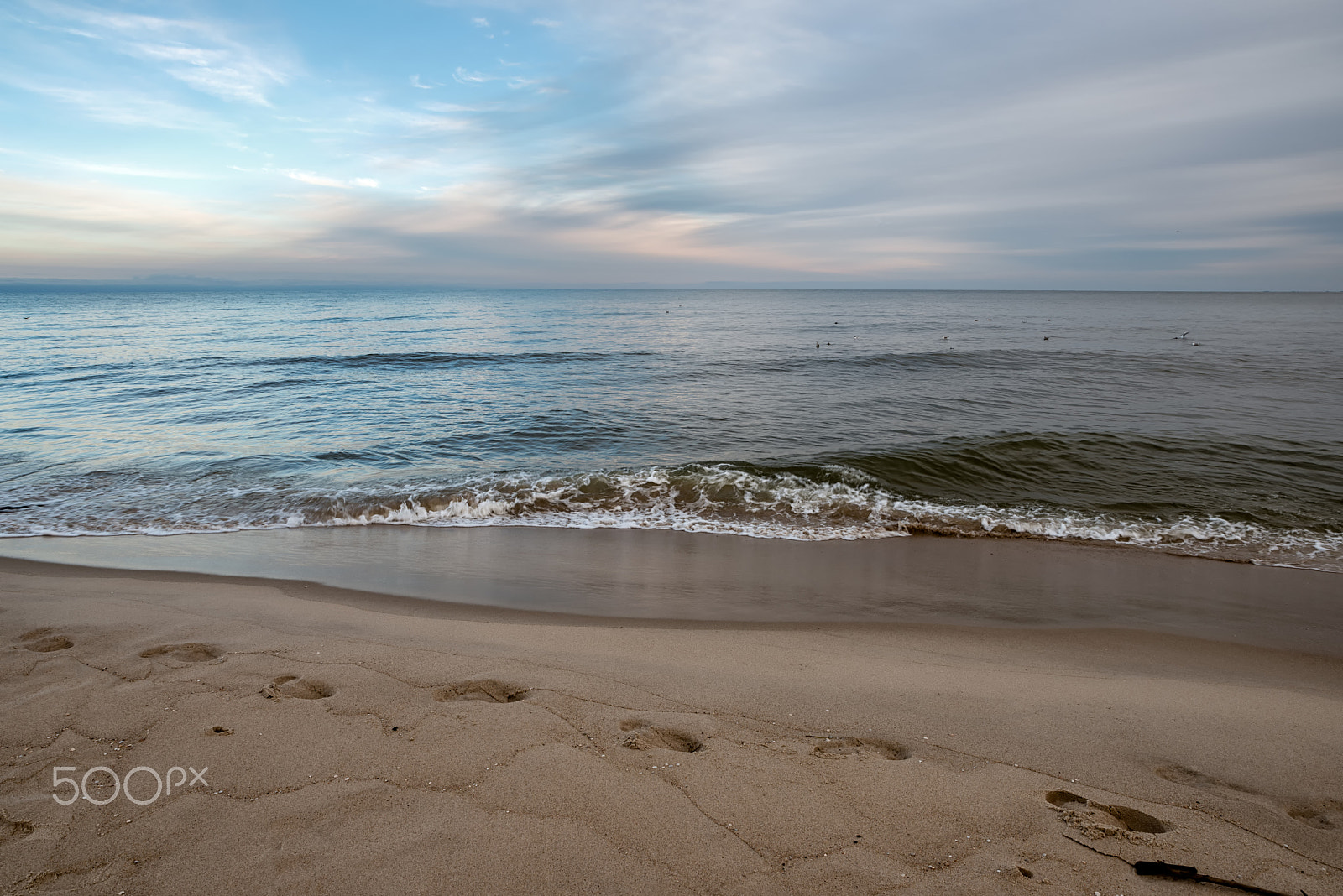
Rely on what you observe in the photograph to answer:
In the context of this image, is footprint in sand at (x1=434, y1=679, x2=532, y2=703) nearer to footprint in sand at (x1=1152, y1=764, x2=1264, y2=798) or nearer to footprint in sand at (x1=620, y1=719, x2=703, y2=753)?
footprint in sand at (x1=620, y1=719, x2=703, y2=753)

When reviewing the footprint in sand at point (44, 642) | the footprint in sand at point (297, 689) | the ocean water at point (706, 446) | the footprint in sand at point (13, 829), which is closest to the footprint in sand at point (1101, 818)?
the footprint in sand at point (297, 689)

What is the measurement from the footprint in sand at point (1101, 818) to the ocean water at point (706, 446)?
206 inches

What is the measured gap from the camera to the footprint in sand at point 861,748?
3.25 m

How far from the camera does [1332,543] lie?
7.61 m

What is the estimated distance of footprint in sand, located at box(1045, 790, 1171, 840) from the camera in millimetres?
2715

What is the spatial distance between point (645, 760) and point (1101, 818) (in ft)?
7.10

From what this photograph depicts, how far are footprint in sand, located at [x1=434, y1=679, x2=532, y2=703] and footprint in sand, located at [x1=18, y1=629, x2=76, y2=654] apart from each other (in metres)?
3.01

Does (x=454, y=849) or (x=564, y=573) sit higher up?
(x=454, y=849)

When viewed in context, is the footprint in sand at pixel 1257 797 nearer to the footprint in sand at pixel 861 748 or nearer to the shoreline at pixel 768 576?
the footprint in sand at pixel 861 748

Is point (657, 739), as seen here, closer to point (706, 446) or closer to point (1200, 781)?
point (1200, 781)

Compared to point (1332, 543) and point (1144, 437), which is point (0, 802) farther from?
point (1144, 437)

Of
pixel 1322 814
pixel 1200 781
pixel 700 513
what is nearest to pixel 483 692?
pixel 1200 781

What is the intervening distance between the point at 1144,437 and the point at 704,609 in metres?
11.5

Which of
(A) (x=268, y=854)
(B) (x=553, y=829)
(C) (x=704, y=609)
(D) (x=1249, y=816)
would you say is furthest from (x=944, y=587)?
(A) (x=268, y=854)
